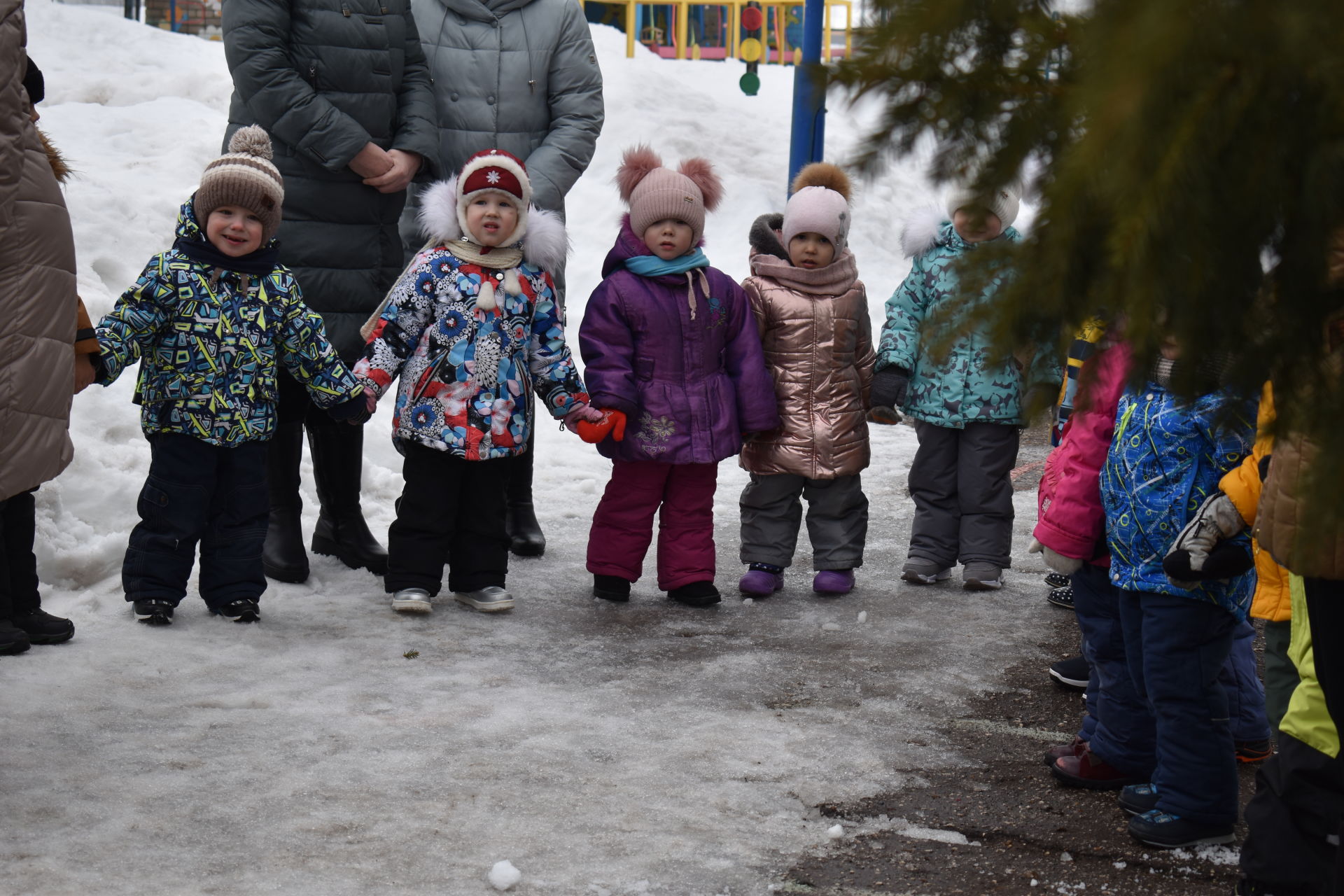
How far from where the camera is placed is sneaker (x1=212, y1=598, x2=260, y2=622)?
189 inches

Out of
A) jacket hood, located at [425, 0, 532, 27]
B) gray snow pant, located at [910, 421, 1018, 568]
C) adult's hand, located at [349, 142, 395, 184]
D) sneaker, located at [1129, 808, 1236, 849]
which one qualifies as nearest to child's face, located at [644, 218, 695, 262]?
adult's hand, located at [349, 142, 395, 184]

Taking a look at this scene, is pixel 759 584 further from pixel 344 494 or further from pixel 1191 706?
pixel 1191 706

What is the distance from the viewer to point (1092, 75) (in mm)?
1325

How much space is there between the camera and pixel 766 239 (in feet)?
19.2

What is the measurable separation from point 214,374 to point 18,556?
2.70 ft

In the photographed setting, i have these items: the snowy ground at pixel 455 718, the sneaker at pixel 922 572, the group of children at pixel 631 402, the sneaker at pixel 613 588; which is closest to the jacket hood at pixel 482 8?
the group of children at pixel 631 402

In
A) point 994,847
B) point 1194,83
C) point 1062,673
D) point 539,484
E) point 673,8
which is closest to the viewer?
point 1194,83

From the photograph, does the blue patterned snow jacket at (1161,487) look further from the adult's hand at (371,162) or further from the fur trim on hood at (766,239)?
the adult's hand at (371,162)

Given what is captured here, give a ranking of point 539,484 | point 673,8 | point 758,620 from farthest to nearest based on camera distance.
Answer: point 673,8
point 539,484
point 758,620

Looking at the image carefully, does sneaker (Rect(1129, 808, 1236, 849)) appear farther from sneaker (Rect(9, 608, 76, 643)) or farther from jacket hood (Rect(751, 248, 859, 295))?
sneaker (Rect(9, 608, 76, 643))

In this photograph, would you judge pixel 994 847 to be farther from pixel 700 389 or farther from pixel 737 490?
pixel 737 490

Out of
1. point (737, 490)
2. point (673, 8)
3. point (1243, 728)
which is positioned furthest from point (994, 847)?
point (673, 8)

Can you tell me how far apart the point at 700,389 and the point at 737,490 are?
79.8 inches

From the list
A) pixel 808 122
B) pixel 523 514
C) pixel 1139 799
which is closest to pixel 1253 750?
pixel 1139 799
